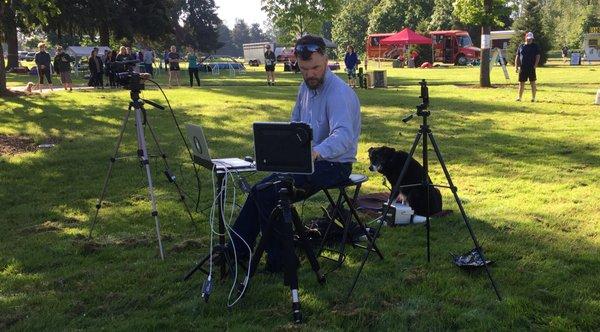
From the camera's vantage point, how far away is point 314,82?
13.6 ft

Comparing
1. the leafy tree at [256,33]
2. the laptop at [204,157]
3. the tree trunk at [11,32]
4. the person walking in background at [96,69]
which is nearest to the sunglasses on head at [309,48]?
the laptop at [204,157]

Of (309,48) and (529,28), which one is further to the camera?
(529,28)

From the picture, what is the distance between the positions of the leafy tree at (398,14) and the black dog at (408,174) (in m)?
61.2

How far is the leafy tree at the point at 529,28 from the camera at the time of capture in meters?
39.7

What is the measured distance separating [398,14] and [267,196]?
6474 cm

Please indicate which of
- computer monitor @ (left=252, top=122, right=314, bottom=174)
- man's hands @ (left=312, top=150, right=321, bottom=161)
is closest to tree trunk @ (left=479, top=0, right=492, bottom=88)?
man's hands @ (left=312, top=150, right=321, bottom=161)

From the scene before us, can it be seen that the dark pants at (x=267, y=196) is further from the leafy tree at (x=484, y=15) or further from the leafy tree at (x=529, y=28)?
the leafy tree at (x=529, y=28)

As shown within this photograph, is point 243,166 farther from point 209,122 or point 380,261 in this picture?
point 209,122

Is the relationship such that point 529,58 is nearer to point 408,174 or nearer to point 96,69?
point 408,174

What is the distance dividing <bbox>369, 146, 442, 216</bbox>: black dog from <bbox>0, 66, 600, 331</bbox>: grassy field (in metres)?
0.25

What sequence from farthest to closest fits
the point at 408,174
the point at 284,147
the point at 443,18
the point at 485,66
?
the point at 443,18
the point at 485,66
the point at 408,174
the point at 284,147

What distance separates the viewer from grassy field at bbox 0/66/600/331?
3.69m

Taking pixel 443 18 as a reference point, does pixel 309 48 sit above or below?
below

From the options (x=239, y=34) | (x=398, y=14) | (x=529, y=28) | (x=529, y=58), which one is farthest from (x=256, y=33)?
(x=529, y=58)
